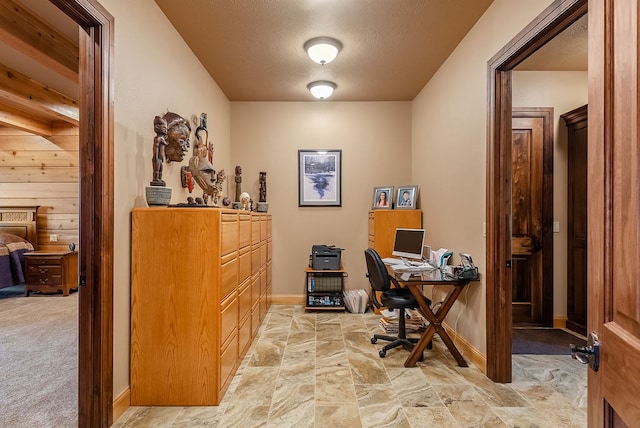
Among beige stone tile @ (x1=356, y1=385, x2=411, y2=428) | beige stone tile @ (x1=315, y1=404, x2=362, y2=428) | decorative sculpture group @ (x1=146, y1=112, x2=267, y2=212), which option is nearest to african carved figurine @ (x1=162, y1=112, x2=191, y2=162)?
decorative sculpture group @ (x1=146, y1=112, x2=267, y2=212)

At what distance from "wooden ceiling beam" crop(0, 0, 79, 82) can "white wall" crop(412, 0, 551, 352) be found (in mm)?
3372

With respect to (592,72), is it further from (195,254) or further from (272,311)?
(272,311)

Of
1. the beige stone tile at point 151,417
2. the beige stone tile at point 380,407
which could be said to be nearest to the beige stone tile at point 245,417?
the beige stone tile at point 151,417

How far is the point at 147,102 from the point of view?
2320 mm

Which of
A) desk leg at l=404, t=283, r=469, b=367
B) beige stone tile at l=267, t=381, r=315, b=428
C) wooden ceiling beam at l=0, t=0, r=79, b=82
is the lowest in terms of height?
beige stone tile at l=267, t=381, r=315, b=428

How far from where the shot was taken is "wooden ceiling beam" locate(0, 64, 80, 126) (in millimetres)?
3541

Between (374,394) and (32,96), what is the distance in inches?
189

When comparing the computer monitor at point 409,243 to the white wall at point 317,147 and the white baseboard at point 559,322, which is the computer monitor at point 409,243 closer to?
the white wall at point 317,147

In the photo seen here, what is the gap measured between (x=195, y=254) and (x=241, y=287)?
808 mm

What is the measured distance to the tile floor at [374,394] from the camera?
6.47 ft

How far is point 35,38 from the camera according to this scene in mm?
2518

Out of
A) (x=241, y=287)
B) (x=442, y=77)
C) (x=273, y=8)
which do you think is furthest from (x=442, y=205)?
(x=273, y=8)

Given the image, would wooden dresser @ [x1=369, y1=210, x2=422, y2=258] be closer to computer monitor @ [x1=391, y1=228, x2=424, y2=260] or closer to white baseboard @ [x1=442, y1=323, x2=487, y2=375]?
computer monitor @ [x1=391, y1=228, x2=424, y2=260]

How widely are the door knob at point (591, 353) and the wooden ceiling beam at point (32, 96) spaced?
389 cm
